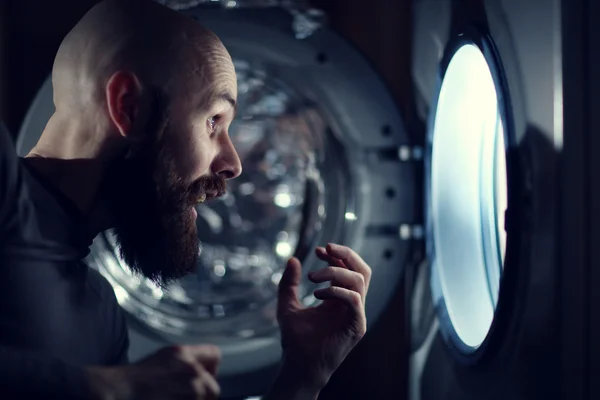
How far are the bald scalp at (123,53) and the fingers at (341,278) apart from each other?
0.21 m

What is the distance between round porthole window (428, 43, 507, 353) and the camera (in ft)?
2.52

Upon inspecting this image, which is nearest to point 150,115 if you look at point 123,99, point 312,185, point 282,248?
point 123,99

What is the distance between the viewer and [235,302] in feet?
2.91

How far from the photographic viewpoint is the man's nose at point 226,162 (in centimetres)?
67

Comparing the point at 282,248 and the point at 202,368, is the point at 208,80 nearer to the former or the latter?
the point at 202,368

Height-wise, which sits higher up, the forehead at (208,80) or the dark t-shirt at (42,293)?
the forehead at (208,80)

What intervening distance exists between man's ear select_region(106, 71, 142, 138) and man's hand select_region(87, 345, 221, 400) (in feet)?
0.71

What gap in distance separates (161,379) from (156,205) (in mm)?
160

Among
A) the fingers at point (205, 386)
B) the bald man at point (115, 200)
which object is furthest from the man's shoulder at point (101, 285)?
the fingers at point (205, 386)

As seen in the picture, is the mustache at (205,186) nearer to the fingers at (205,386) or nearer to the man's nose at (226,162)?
the man's nose at (226,162)

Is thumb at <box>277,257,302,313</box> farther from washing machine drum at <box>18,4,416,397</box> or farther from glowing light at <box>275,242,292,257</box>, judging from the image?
glowing light at <box>275,242,292,257</box>

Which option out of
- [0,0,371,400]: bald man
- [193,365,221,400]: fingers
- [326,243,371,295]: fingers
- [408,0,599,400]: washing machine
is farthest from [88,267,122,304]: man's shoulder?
[408,0,599,400]: washing machine

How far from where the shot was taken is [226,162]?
2.21 feet

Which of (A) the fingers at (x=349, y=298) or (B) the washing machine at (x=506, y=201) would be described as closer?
(B) the washing machine at (x=506, y=201)
